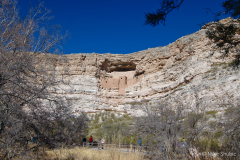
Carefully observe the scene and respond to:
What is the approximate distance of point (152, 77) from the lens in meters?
22.6

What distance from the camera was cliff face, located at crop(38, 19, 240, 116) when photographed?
45.8 ft

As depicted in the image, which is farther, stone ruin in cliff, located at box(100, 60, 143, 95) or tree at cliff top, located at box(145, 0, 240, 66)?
stone ruin in cliff, located at box(100, 60, 143, 95)

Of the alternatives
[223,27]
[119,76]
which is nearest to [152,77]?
[119,76]

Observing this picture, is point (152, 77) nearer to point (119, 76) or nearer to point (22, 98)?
point (119, 76)

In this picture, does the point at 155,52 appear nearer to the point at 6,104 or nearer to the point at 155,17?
the point at 155,17

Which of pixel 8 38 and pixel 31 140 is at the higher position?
pixel 8 38

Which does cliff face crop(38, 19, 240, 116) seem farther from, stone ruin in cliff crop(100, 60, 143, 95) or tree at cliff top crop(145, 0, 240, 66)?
tree at cliff top crop(145, 0, 240, 66)

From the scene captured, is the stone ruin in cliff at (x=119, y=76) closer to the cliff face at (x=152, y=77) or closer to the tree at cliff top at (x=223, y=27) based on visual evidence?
the cliff face at (x=152, y=77)

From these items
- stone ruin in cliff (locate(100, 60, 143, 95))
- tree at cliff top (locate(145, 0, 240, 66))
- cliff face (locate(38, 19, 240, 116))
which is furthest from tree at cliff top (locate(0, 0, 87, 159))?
stone ruin in cliff (locate(100, 60, 143, 95))

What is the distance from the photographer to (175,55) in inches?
831

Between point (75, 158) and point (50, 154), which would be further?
point (50, 154)

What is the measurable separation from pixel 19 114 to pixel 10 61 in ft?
4.15

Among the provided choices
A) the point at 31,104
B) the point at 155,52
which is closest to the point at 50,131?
the point at 31,104

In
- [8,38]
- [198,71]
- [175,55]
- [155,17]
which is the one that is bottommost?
[8,38]
